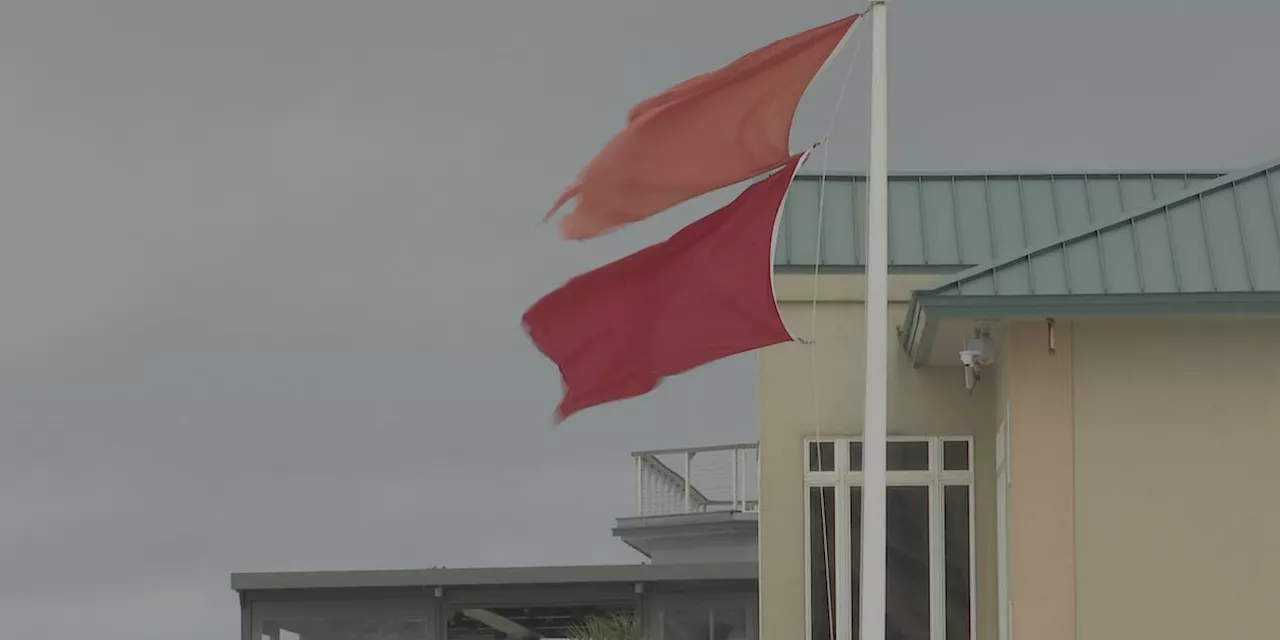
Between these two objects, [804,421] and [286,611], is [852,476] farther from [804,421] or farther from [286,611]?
[286,611]

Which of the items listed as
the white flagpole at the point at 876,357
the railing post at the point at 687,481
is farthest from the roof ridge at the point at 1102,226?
the railing post at the point at 687,481

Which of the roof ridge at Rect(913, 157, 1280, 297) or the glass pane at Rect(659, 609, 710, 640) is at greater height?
the roof ridge at Rect(913, 157, 1280, 297)

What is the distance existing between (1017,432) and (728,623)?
11.0m

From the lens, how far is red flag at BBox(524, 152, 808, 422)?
10445 mm

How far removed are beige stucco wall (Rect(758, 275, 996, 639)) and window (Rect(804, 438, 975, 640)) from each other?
128 mm

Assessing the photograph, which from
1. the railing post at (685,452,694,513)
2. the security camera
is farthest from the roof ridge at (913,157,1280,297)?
the railing post at (685,452,694,513)

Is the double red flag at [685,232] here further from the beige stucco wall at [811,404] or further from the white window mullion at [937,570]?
the white window mullion at [937,570]

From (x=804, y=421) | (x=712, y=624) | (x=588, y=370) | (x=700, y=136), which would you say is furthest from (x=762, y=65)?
(x=712, y=624)

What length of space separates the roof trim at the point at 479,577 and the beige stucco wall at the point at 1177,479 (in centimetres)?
1068

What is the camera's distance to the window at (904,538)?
15.5 meters

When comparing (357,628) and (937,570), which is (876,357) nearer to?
(937,570)

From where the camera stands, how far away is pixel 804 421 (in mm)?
15984

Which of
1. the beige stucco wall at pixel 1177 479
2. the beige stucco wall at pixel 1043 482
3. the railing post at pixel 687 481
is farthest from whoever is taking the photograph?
the railing post at pixel 687 481

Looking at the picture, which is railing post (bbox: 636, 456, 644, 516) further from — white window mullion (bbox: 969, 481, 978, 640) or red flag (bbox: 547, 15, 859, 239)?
red flag (bbox: 547, 15, 859, 239)
